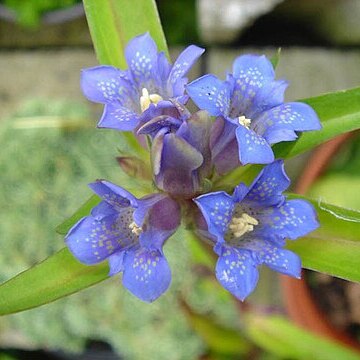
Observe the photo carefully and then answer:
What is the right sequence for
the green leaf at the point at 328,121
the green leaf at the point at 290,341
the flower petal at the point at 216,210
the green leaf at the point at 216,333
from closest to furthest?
1. the flower petal at the point at 216,210
2. the green leaf at the point at 328,121
3. the green leaf at the point at 290,341
4. the green leaf at the point at 216,333

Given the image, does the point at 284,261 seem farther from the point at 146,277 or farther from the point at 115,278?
the point at 115,278

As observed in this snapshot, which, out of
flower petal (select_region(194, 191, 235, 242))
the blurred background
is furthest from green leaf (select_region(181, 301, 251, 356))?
flower petal (select_region(194, 191, 235, 242))

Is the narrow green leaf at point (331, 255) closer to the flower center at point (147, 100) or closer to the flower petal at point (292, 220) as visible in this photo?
the flower petal at point (292, 220)

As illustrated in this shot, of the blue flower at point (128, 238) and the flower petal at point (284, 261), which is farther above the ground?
the blue flower at point (128, 238)

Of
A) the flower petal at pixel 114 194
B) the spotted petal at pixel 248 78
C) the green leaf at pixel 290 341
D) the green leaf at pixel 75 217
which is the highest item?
the spotted petal at pixel 248 78

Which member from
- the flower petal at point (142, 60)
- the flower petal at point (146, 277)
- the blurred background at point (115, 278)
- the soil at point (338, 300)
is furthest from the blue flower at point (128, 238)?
the soil at point (338, 300)

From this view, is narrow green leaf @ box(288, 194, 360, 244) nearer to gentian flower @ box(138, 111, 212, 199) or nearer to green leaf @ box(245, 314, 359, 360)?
gentian flower @ box(138, 111, 212, 199)
